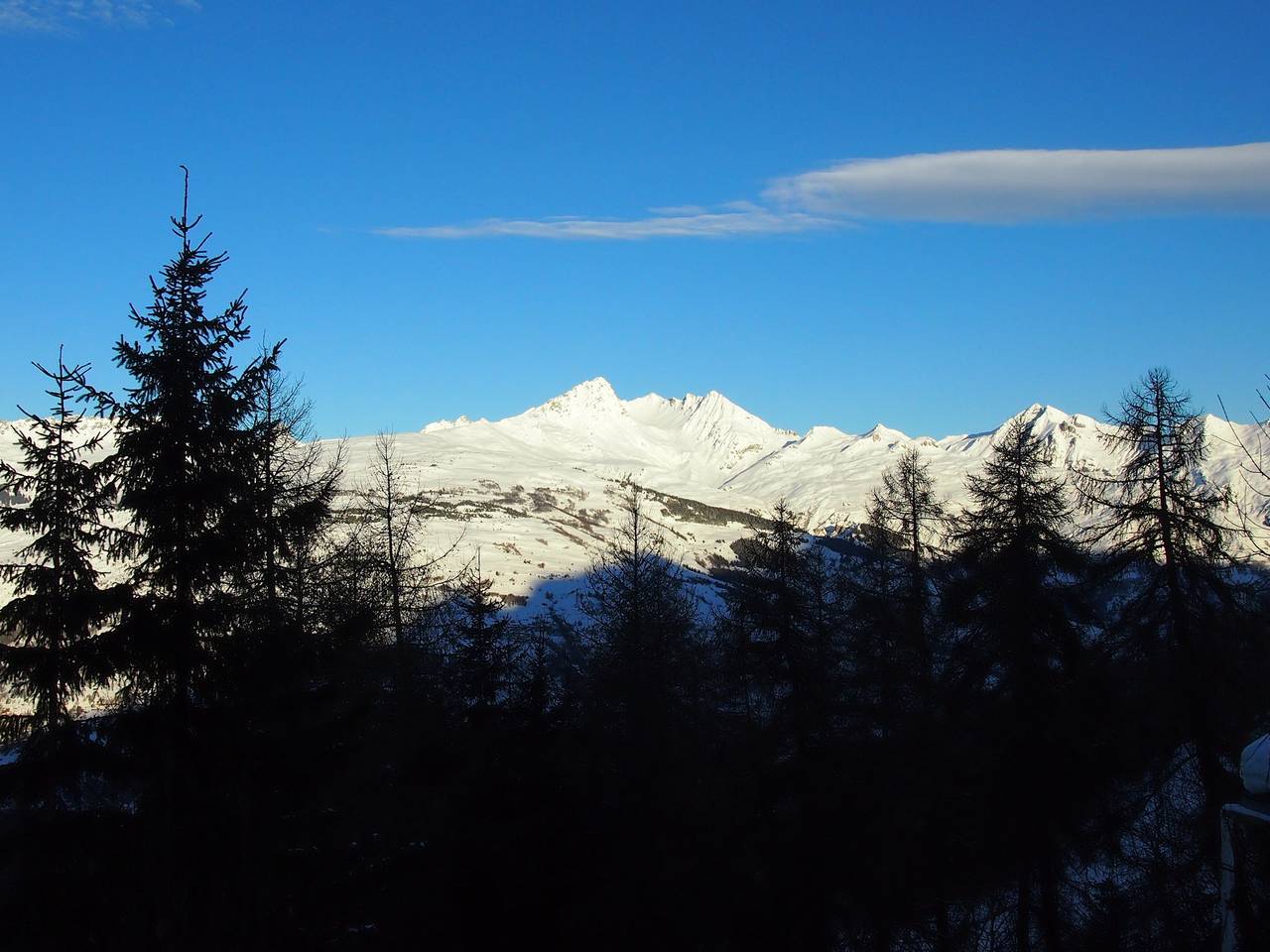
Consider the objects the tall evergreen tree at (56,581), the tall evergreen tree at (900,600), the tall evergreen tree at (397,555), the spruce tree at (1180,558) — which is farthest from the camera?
the tall evergreen tree at (397,555)

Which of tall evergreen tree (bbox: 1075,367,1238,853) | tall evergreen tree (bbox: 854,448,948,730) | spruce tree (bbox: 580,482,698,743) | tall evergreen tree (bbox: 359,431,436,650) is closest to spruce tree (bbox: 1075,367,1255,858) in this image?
tall evergreen tree (bbox: 1075,367,1238,853)

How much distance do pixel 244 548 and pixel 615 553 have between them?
1306 centimetres

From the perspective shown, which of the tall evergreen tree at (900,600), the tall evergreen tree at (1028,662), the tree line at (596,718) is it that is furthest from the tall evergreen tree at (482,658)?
the tall evergreen tree at (1028,662)

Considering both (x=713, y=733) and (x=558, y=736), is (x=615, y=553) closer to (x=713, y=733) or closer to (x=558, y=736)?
(x=713, y=733)

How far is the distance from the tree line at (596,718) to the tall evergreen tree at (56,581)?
52 mm

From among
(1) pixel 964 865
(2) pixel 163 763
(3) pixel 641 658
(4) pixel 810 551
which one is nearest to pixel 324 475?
(2) pixel 163 763

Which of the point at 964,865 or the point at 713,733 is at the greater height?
the point at 713,733

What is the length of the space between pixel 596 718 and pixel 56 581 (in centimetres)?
978

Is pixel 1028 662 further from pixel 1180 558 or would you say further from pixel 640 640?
pixel 640 640

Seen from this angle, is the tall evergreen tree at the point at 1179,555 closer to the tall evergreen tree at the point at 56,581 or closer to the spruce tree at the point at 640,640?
the spruce tree at the point at 640,640

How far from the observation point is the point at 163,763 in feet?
44.6

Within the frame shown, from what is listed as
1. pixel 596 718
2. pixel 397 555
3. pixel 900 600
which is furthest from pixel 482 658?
pixel 900 600

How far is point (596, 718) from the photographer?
63.9 feet

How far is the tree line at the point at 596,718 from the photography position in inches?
540
